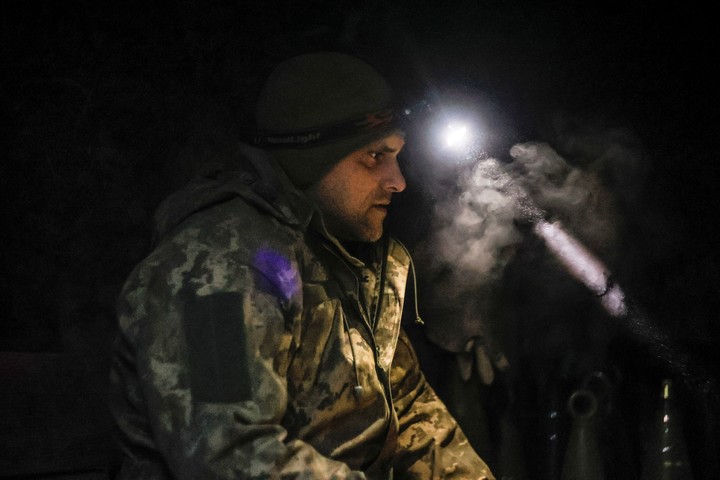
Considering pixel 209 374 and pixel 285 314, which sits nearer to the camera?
pixel 209 374

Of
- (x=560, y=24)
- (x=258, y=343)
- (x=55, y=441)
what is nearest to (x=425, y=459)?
(x=258, y=343)

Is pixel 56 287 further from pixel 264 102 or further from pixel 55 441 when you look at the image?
pixel 264 102

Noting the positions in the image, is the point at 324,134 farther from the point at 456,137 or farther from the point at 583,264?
the point at 583,264

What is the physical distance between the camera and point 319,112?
329 centimetres

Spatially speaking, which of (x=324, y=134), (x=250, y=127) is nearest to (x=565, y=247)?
(x=324, y=134)

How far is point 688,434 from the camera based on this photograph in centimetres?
428

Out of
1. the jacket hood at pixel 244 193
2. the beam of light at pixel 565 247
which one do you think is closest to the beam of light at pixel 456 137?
the beam of light at pixel 565 247

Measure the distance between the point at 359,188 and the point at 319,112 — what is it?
359 millimetres

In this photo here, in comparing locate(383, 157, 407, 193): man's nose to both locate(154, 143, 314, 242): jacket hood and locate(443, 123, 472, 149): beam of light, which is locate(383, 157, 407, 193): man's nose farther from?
locate(443, 123, 472, 149): beam of light

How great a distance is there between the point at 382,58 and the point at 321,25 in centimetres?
35

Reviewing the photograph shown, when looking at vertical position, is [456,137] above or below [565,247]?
above

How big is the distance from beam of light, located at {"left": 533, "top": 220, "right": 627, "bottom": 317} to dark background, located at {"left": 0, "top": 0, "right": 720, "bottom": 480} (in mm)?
102

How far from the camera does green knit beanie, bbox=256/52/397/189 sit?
329 centimetres

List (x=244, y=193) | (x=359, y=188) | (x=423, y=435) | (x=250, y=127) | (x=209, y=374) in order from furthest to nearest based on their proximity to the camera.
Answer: (x=423, y=435)
(x=250, y=127)
(x=359, y=188)
(x=244, y=193)
(x=209, y=374)
